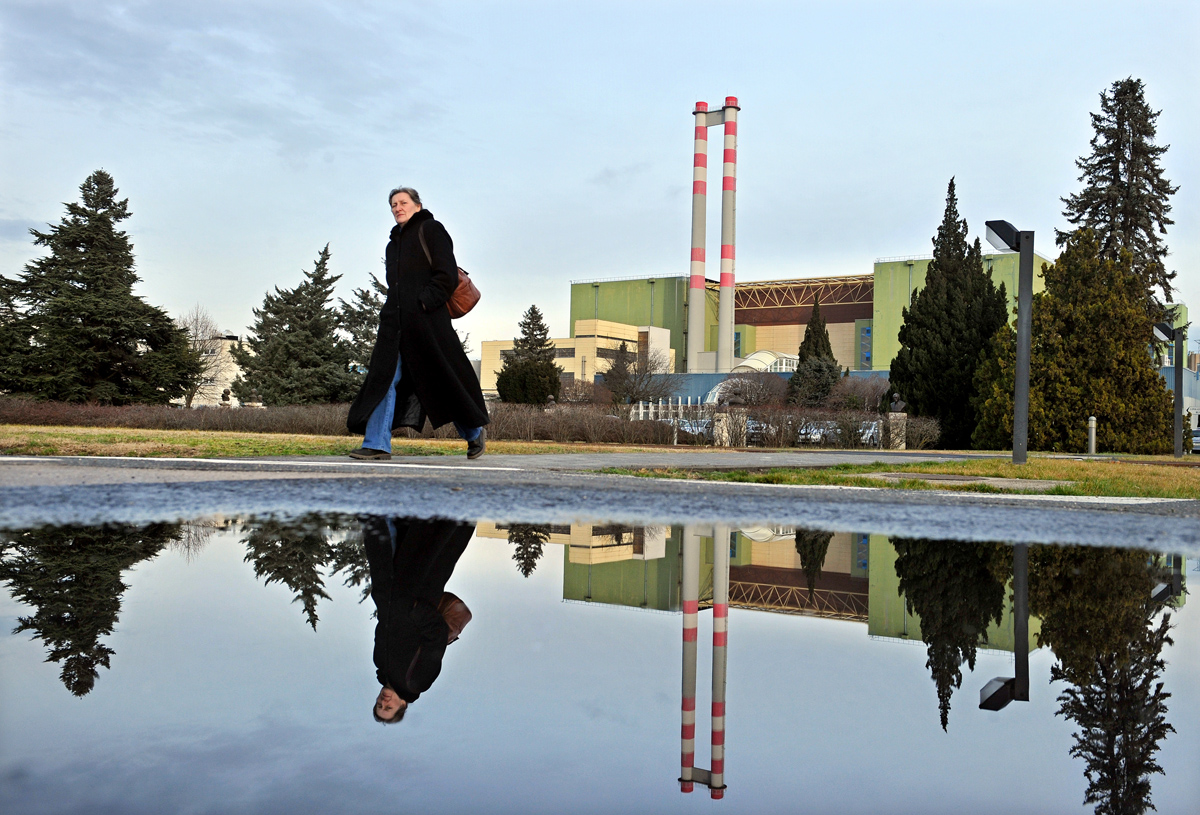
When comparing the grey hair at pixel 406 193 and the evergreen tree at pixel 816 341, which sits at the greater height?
the evergreen tree at pixel 816 341

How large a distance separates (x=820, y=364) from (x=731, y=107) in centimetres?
2911

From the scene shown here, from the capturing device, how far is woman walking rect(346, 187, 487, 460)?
807cm

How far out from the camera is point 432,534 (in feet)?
14.1

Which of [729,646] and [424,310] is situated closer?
[729,646]

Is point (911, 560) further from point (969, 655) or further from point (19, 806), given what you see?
point (19, 806)

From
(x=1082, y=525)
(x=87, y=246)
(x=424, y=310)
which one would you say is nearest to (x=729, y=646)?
(x=1082, y=525)

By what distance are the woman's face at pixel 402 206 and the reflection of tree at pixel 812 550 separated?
4.62m

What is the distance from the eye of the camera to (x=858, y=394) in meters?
34.1

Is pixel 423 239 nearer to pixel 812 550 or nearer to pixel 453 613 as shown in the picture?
pixel 812 550

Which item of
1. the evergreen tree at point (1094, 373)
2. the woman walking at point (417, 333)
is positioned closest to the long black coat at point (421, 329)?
the woman walking at point (417, 333)

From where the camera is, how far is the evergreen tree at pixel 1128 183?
1973 inches

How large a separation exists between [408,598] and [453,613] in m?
0.23

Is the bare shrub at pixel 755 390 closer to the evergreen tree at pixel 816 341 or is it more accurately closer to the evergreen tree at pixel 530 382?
the evergreen tree at pixel 530 382

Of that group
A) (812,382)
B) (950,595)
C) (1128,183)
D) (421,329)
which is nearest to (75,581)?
(950,595)
